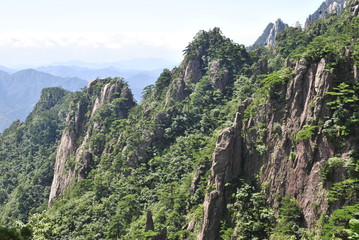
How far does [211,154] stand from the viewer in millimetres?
44344

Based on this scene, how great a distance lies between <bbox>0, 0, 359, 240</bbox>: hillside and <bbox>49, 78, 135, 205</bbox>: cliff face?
371 millimetres

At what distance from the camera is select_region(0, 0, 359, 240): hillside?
29578mm

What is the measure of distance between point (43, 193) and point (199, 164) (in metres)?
56.2

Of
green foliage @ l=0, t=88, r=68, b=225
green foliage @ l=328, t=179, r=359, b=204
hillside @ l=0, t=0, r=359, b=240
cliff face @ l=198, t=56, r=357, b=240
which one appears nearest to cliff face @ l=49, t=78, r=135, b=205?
hillside @ l=0, t=0, r=359, b=240

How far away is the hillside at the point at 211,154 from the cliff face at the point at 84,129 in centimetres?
37

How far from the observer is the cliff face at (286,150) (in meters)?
30.2

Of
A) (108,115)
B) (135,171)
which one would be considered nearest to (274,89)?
(135,171)

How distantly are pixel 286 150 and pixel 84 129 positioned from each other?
216 feet

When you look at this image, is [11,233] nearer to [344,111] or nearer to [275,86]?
[344,111]

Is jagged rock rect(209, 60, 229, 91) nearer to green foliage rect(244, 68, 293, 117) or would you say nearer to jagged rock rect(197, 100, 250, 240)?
jagged rock rect(197, 100, 250, 240)

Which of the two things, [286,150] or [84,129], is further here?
[84,129]

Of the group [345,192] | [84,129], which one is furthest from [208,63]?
[345,192]

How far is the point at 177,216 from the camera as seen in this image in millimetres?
43656

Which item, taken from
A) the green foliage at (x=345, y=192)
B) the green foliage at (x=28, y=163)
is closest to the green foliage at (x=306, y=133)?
the green foliage at (x=345, y=192)
